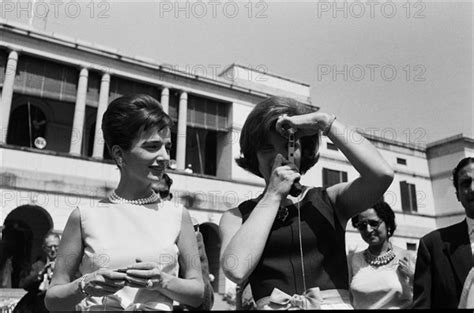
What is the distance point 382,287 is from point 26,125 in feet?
61.9

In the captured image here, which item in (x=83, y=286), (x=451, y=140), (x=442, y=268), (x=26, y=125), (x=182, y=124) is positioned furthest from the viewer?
(x=451, y=140)

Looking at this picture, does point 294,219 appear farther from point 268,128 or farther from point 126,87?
point 126,87

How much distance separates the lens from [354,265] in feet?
12.6

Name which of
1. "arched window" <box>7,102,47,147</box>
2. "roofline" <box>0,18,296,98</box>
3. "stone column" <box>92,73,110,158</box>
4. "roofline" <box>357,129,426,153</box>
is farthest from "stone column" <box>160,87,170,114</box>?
"roofline" <box>357,129,426,153</box>

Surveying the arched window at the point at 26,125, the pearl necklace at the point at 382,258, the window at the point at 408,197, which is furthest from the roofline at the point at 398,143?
the pearl necklace at the point at 382,258

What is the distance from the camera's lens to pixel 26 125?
1914 centimetres

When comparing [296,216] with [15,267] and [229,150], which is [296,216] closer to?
[15,267]

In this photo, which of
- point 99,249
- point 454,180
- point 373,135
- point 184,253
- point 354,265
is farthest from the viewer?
point 373,135

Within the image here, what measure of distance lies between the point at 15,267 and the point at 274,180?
17.9 m

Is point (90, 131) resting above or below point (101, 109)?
below

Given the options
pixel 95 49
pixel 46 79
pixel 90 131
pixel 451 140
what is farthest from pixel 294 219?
pixel 451 140

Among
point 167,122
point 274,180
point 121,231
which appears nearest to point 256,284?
point 274,180

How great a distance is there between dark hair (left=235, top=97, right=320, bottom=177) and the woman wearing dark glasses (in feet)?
5.80

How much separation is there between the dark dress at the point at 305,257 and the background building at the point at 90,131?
1247 centimetres
